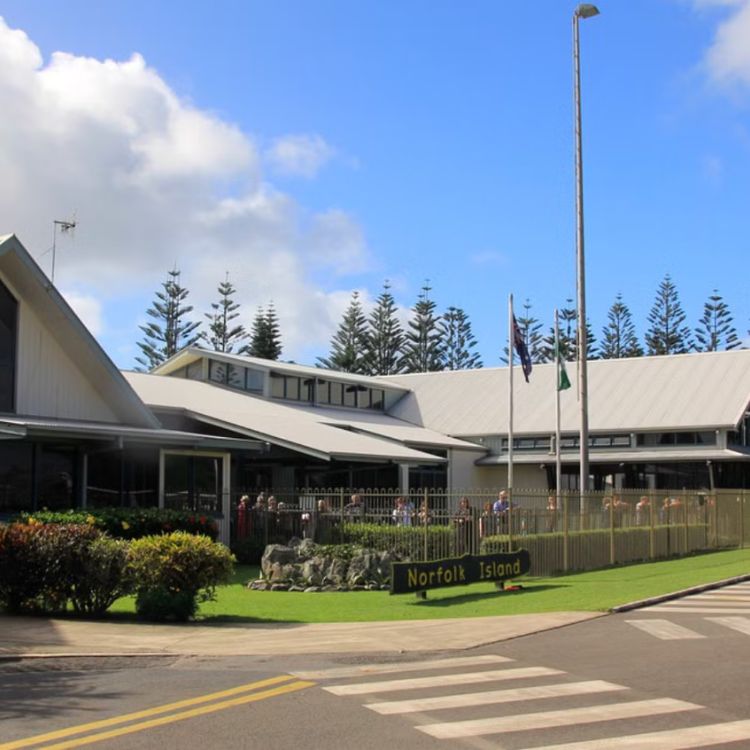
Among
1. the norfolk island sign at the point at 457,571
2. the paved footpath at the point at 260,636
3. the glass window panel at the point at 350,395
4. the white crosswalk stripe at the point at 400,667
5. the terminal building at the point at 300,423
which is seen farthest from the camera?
the glass window panel at the point at 350,395

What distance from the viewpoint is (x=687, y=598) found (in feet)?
57.1

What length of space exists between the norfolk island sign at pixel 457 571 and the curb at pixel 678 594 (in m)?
2.71

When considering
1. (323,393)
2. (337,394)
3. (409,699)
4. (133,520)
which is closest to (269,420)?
(323,393)

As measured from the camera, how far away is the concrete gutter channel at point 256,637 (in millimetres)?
11836

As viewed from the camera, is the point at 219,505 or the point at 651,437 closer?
the point at 219,505

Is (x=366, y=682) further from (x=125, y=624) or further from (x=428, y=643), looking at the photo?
(x=125, y=624)

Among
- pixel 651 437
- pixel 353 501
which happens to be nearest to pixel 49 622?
pixel 353 501

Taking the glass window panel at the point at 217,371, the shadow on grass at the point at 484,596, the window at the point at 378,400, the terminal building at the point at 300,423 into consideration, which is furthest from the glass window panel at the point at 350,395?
the shadow on grass at the point at 484,596

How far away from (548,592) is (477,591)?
1.24m

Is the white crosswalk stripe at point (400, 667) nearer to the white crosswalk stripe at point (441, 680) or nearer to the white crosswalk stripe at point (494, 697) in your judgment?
the white crosswalk stripe at point (441, 680)

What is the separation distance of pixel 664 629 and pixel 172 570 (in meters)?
6.66

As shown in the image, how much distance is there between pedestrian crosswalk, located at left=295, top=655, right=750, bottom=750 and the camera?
743 centimetres

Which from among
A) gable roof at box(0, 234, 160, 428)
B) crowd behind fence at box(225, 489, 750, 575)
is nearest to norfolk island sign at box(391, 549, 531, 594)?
crowd behind fence at box(225, 489, 750, 575)

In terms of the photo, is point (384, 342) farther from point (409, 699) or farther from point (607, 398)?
point (409, 699)
